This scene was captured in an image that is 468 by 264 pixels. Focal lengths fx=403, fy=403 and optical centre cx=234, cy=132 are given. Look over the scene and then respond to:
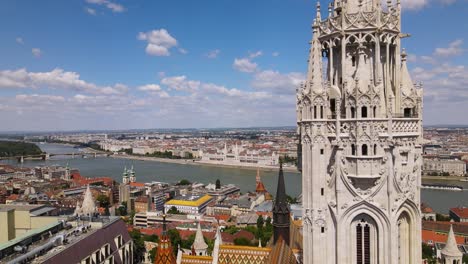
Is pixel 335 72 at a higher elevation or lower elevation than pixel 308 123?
higher

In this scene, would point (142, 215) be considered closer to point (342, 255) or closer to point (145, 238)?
point (145, 238)

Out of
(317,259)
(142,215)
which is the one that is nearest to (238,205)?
(142,215)

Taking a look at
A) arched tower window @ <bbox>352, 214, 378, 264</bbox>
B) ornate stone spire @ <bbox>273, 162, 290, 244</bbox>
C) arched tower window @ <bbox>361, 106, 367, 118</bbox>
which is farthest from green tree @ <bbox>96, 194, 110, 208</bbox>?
arched tower window @ <bbox>361, 106, 367, 118</bbox>

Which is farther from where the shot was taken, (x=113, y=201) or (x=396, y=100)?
(x=113, y=201)

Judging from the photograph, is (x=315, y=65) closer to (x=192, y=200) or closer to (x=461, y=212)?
(x=461, y=212)

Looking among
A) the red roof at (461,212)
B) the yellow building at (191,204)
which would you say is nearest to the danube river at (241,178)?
the red roof at (461,212)

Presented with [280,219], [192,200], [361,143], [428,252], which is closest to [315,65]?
[361,143]
